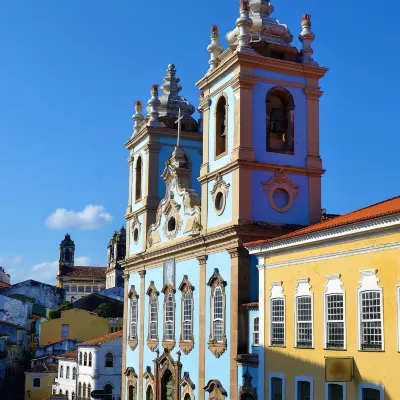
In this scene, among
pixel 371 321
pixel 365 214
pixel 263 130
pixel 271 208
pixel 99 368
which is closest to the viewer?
pixel 371 321

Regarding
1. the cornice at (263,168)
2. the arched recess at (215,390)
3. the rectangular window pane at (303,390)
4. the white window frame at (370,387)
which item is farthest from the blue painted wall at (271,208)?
the white window frame at (370,387)

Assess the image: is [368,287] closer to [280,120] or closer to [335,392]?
[335,392]

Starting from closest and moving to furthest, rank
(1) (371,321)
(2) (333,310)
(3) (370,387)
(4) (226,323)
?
(3) (370,387) < (1) (371,321) < (2) (333,310) < (4) (226,323)

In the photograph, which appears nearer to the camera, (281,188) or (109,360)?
(281,188)

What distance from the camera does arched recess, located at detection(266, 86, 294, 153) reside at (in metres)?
25.3

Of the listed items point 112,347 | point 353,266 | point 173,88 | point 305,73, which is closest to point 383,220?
point 353,266

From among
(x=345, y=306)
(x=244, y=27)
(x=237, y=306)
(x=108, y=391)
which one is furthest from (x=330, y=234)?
(x=108, y=391)

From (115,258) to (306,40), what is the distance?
86320 mm

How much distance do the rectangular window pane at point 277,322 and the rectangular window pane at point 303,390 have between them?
4.48 ft

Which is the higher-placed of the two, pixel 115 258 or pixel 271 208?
pixel 115 258

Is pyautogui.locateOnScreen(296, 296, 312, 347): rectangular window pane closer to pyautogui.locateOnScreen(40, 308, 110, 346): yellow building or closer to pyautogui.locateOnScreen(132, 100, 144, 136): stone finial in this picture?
pyautogui.locateOnScreen(132, 100, 144, 136): stone finial

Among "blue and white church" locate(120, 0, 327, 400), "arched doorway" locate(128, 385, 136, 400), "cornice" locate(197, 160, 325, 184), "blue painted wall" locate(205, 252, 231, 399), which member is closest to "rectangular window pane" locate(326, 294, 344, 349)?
"blue and white church" locate(120, 0, 327, 400)

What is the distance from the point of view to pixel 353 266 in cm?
1730

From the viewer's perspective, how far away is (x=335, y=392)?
17578 mm
